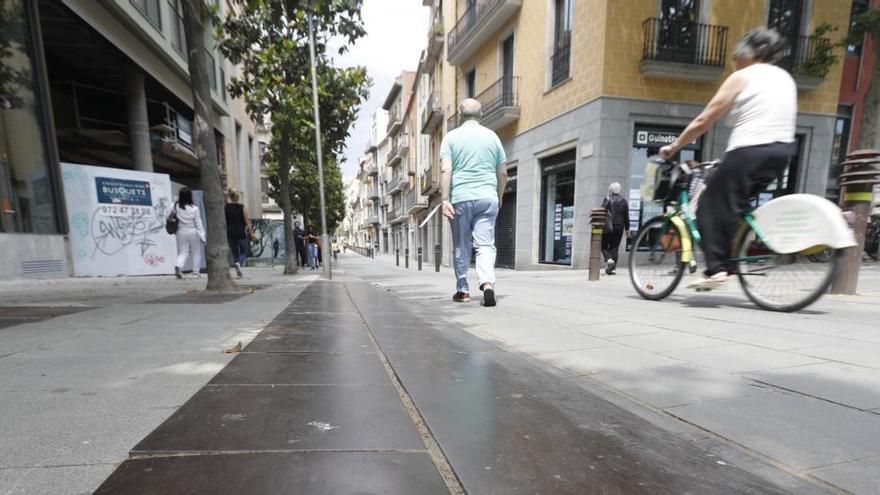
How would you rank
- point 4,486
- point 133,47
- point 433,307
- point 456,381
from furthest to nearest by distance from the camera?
point 133,47 → point 433,307 → point 456,381 → point 4,486

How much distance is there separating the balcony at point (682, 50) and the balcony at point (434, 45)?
1150 cm

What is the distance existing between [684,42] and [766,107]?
8110 mm

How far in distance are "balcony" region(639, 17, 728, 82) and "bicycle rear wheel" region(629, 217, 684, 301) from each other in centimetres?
665

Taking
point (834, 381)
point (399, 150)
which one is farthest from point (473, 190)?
point (399, 150)

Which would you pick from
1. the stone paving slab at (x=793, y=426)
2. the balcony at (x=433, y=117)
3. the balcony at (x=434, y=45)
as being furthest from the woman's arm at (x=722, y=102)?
the balcony at (x=434, y=45)

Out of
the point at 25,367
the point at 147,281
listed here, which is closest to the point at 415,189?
the point at 147,281

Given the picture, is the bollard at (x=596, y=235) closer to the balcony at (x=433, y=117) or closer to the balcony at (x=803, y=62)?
the balcony at (x=803, y=62)

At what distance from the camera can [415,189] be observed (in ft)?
91.5

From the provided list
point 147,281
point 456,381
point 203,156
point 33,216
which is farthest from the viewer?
point 147,281

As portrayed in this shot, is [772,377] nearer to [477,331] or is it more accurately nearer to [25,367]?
[477,331]

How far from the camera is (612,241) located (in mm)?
7469

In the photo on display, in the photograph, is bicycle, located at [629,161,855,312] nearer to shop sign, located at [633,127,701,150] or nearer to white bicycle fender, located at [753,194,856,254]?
white bicycle fender, located at [753,194,856,254]

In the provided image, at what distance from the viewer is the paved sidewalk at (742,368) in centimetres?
90

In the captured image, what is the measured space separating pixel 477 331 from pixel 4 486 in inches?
74.9
